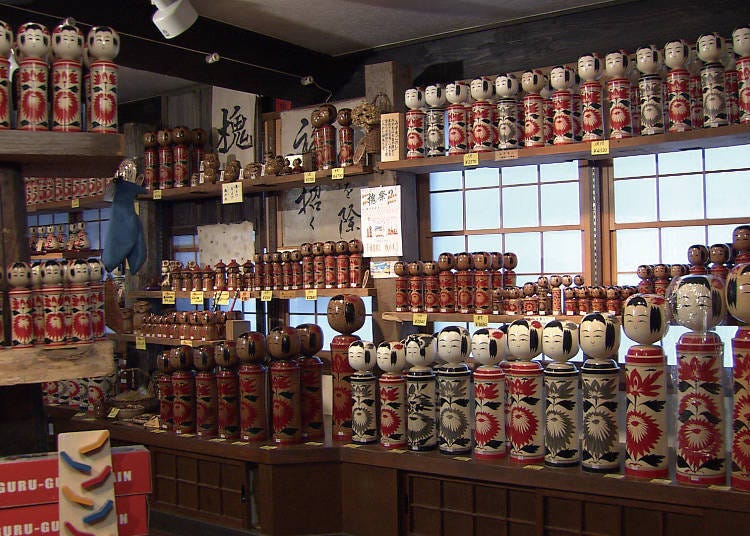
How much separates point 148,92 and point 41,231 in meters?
1.49

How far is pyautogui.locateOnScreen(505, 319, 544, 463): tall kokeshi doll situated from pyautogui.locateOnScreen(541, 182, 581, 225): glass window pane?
1.28 meters

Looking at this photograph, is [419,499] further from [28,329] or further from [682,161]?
[682,161]

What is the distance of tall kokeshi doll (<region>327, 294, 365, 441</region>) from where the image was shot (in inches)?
134

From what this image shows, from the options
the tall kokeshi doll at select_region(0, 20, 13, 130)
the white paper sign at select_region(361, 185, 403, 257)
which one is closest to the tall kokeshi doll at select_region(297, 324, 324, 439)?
the white paper sign at select_region(361, 185, 403, 257)

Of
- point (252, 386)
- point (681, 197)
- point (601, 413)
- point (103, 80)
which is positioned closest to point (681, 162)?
point (681, 197)

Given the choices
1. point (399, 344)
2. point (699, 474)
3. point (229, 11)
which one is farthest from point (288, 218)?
point (699, 474)

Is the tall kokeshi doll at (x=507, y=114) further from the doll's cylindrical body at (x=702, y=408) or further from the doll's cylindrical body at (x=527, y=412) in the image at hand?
the doll's cylindrical body at (x=702, y=408)

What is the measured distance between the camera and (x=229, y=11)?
3965 millimetres

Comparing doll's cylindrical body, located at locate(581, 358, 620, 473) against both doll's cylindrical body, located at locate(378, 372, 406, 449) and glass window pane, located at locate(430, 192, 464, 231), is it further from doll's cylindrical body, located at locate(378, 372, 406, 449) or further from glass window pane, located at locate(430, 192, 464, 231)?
glass window pane, located at locate(430, 192, 464, 231)

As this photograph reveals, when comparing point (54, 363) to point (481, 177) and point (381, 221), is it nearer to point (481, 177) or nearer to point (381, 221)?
point (381, 221)

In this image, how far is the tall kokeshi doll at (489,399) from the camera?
291 cm

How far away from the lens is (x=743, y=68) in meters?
2.98

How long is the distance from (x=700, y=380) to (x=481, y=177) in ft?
6.84

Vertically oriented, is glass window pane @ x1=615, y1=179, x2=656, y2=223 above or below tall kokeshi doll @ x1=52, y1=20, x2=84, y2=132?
below
